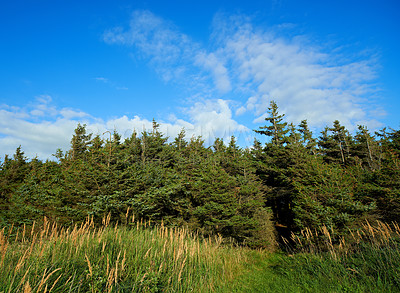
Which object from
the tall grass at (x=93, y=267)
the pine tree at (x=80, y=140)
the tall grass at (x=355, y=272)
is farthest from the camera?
the pine tree at (x=80, y=140)

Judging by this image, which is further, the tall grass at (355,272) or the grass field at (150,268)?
the tall grass at (355,272)

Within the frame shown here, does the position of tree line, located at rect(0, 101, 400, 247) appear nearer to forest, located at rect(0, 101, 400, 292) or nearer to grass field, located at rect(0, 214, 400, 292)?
forest, located at rect(0, 101, 400, 292)

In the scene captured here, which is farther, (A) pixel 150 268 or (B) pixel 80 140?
(B) pixel 80 140

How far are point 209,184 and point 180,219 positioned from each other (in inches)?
116

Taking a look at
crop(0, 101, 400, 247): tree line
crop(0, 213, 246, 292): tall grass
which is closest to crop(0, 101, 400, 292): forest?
crop(0, 101, 400, 247): tree line

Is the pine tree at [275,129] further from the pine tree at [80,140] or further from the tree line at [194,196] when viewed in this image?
the pine tree at [80,140]

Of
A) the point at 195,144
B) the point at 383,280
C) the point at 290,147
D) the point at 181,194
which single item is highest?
the point at 195,144

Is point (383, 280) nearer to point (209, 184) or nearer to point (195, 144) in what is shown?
point (209, 184)

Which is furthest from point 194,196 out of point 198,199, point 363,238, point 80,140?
point 80,140

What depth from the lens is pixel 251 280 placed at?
21.3 feet

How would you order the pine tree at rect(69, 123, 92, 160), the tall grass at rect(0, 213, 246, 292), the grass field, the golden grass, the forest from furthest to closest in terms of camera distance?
the pine tree at rect(69, 123, 92, 160)
the forest
the golden grass
the grass field
the tall grass at rect(0, 213, 246, 292)

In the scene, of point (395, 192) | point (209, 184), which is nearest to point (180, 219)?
point (209, 184)

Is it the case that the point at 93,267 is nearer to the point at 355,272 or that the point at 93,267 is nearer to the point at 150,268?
the point at 150,268

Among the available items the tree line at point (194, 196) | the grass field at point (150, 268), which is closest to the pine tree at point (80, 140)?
the tree line at point (194, 196)
